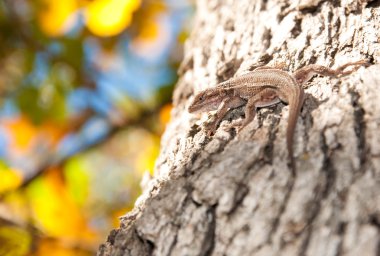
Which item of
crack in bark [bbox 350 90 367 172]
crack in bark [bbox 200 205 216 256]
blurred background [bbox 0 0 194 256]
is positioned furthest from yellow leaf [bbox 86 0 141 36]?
crack in bark [bbox 200 205 216 256]

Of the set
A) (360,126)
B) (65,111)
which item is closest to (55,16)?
(65,111)

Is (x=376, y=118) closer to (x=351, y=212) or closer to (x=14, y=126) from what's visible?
(x=351, y=212)

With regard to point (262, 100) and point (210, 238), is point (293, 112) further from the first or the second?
point (210, 238)

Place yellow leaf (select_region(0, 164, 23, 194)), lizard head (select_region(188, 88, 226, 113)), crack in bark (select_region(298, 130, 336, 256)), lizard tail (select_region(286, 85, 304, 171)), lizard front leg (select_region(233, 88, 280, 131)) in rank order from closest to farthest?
crack in bark (select_region(298, 130, 336, 256))
lizard tail (select_region(286, 85, 304, 171))
lizard front leg (select_region(233, 88, 280, 131))
lizard head (select_region(188, 88, 226, 113))
yellow leaf (select_region(0, 164, 23, 194))

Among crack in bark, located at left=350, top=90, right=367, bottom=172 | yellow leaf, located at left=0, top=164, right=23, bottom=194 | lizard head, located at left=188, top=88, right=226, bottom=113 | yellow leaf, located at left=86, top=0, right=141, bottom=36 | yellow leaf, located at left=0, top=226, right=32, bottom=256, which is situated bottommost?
crack in bark, located at left=350, top=90, right=367, bottom=172

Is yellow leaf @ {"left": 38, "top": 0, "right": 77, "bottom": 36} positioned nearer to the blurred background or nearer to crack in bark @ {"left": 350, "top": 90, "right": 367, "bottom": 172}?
the blurred background

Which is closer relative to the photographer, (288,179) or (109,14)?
(288,179)

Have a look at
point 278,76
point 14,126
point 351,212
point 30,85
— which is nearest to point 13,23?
point 30,85

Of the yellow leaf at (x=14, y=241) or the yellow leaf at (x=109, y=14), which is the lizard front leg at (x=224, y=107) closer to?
the yellow leaf at (x=109, y=14)
